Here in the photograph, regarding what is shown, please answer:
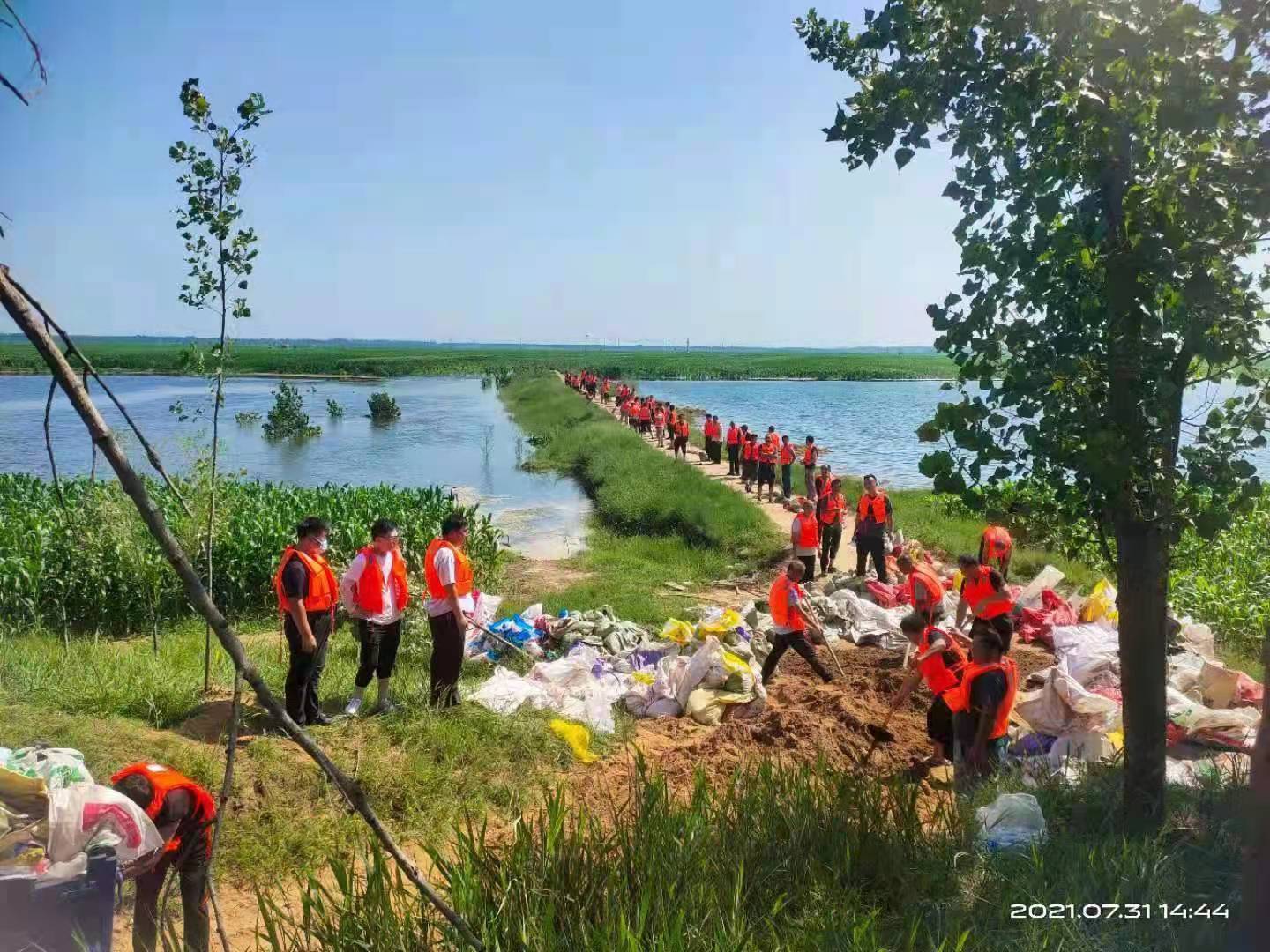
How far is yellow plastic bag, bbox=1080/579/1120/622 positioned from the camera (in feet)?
32.4

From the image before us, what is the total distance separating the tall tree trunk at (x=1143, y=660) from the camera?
412 cm

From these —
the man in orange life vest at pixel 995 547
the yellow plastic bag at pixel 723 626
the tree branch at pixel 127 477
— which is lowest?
the yellow plastic bag at pixel 723 626

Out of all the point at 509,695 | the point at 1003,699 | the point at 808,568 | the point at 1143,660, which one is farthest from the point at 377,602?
the point at 808,568

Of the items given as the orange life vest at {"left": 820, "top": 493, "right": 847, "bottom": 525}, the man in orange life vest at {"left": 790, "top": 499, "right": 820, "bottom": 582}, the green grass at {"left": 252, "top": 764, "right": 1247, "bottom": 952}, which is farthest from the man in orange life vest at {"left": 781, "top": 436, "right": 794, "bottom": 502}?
the green grass at {"left": 252, "top": 764, "right": 1247, "bottom": 952}

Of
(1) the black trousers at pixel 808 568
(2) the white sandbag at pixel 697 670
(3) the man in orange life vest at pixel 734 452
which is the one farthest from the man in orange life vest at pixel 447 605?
(3) the man in orange life vest at pixel 734 452

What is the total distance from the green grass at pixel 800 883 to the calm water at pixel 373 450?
6.44 meters

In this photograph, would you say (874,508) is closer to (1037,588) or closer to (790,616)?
(1037,588)

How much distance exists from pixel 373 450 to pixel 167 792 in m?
34.1

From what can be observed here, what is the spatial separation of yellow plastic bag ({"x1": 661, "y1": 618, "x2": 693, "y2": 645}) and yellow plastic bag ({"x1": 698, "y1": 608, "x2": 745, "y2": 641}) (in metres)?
0.24

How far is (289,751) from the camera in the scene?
6.22m

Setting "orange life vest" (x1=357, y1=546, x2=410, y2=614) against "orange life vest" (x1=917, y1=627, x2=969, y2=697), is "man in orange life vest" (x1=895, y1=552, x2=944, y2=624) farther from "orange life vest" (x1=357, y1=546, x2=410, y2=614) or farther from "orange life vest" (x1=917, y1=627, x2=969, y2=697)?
"orange life vest" (x1=357, y1=546, x2=410, y2=614)

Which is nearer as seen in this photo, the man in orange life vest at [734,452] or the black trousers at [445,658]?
the black trousers at [445,658]

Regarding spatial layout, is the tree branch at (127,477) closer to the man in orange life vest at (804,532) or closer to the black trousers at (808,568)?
the man in orange life vest at (804,532)

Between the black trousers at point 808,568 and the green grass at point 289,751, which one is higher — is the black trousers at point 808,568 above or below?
above
